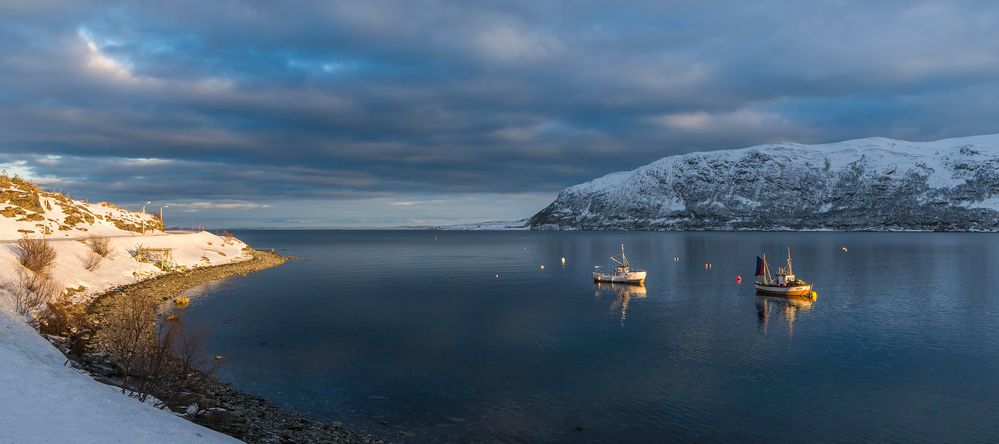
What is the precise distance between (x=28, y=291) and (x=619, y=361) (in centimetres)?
4280

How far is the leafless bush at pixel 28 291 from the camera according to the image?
119 feet

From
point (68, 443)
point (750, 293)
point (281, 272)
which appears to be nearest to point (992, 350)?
point (750, 293)

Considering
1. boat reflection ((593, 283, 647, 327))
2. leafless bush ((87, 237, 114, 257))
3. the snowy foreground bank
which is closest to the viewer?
the snowy foreground bank

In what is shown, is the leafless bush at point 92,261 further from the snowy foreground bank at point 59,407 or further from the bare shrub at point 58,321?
the snowy foreground bank at point 59,407

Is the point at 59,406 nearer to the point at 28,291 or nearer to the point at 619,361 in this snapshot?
the point at 619,361

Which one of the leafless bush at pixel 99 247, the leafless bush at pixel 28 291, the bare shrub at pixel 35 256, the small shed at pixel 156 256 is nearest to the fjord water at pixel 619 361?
the leafless bush at pixel 28 291

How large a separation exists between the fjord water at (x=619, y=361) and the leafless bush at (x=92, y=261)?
1331cm

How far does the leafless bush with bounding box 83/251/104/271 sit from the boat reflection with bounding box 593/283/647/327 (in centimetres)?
6071

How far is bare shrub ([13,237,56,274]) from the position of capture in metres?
49.9

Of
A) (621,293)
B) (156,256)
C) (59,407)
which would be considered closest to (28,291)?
(59,407)

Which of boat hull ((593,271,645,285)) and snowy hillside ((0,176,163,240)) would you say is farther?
boat hull ((593,271,645,285))

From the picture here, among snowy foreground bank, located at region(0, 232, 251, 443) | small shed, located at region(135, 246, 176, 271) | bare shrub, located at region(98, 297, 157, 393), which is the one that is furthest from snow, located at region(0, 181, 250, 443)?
small shed, located at region(135, 246, 176, 271)

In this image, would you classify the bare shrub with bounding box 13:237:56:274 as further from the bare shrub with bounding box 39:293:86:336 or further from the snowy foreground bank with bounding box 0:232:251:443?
the snowy foreground bank with bounding box 0:232:251:443

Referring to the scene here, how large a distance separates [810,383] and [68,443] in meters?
35.2
